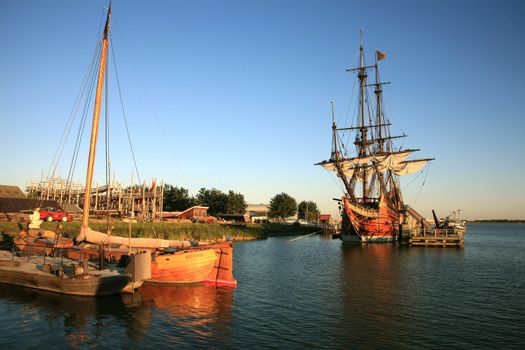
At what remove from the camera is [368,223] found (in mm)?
62562

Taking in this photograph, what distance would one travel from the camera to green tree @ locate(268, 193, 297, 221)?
125 meters

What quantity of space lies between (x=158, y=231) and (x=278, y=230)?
4432 centimetres

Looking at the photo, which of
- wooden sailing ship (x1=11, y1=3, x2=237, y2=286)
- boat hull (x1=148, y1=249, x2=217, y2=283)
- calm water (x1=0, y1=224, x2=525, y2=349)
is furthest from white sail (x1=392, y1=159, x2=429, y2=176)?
boat hull (x1=148, y1=249, x2=217, y2=283)

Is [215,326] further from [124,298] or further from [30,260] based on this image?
[30,260]

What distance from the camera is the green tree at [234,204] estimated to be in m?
105

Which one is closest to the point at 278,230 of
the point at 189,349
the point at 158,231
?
the point at 158,231

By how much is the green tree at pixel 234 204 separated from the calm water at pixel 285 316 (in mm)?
78831

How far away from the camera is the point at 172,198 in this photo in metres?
95.5

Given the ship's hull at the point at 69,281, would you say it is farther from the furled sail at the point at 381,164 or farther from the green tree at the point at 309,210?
the green tree at the point at 309,210

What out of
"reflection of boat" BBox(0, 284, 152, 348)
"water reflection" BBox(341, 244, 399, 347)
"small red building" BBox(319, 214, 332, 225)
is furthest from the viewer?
"small red building" BBox(319, 214, 332, 225)

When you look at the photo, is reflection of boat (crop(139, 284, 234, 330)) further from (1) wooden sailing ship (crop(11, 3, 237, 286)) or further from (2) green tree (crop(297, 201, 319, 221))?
(2) green tree (crop(297, 201, 319, 221))

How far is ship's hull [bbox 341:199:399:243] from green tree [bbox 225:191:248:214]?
4453 cm

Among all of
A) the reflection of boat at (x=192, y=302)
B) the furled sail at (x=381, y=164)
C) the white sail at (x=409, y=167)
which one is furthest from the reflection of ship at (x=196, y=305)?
the white sail at (x=409, y=167)

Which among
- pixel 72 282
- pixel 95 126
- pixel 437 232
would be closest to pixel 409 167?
pixel 437 232
